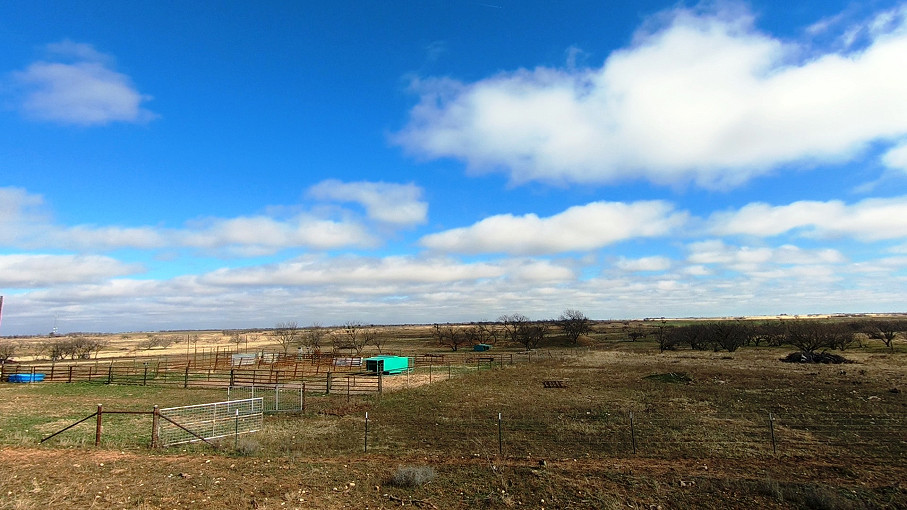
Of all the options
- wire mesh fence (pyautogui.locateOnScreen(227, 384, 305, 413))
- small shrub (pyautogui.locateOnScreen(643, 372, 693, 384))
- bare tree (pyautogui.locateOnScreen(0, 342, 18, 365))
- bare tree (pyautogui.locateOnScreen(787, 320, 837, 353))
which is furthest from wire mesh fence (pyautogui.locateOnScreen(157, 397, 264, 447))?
bare tree (pyautogui.locateOnScreen(787, 320, 837, 353))

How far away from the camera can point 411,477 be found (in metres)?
11.9

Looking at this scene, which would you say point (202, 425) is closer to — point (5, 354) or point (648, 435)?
point (648, 435)

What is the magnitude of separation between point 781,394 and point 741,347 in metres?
56.2

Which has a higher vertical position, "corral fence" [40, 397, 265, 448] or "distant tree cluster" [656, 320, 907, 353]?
"corral fence" [40, 397, 265, 448]

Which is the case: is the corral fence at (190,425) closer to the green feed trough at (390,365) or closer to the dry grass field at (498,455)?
the dry grass field at (498,455)

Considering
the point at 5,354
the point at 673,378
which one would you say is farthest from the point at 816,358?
the point at 5,354

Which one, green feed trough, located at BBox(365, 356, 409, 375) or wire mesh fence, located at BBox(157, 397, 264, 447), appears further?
green feed trough, located at BBox(365, 356, 409, 375)

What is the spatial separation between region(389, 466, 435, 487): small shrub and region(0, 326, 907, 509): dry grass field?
3cm

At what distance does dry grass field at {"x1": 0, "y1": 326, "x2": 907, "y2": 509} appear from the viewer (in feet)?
35.6

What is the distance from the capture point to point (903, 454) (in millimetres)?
14438

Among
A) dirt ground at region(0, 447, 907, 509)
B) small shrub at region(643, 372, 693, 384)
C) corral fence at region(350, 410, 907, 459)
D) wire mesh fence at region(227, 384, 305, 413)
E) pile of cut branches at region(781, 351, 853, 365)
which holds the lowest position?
pile of cut branches at region(781, 351, 853, 365)

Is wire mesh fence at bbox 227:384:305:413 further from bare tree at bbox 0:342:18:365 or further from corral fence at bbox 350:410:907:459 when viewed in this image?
bare tree at bbox 0:342:18:365

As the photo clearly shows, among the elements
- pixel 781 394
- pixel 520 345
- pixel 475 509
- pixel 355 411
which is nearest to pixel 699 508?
pixel 475 509

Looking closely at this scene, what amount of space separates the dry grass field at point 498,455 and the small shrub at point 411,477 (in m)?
0.03
